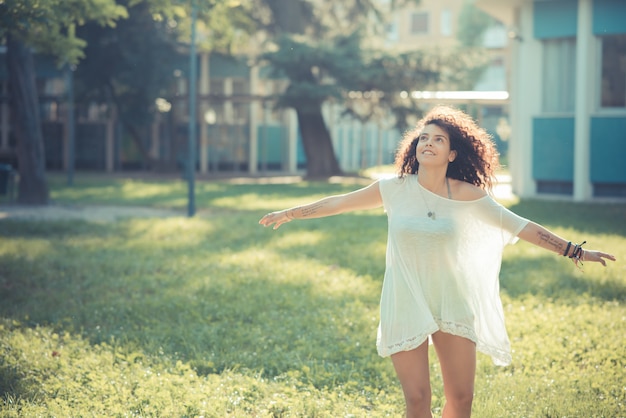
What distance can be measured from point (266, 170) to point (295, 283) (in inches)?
1054

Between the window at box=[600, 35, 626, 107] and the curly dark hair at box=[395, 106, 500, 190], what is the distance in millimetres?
16215

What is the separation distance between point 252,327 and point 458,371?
149 inches

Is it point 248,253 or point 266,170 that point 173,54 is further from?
point 248,253

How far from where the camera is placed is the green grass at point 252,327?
6.05m

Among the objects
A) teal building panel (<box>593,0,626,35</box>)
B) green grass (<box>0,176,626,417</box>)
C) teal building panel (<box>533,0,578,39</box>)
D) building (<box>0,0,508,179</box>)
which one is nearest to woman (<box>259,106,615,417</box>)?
green grass (<box>0,176,626,417</box>)

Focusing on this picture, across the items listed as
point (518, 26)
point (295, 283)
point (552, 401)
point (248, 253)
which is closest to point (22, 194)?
point (248, 253)

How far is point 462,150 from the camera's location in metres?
5.02

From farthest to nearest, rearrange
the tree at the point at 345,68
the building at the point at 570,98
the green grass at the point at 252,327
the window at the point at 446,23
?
the window at the point at 446,23, the tree at the point at 345,68, the building at the point at 570,98, the green grass at the point at 252,327

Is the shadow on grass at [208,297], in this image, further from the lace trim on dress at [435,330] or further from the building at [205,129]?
the building at [205,129]

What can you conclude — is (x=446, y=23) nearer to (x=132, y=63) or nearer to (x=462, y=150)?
(x=132, y=63)

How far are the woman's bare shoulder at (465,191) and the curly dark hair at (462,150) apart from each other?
0.12 m

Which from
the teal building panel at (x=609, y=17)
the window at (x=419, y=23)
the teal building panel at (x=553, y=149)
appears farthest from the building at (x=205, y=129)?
the window at (x=419, y=23)

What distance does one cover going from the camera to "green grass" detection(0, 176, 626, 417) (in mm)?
6047

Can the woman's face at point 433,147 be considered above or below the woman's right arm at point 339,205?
above
